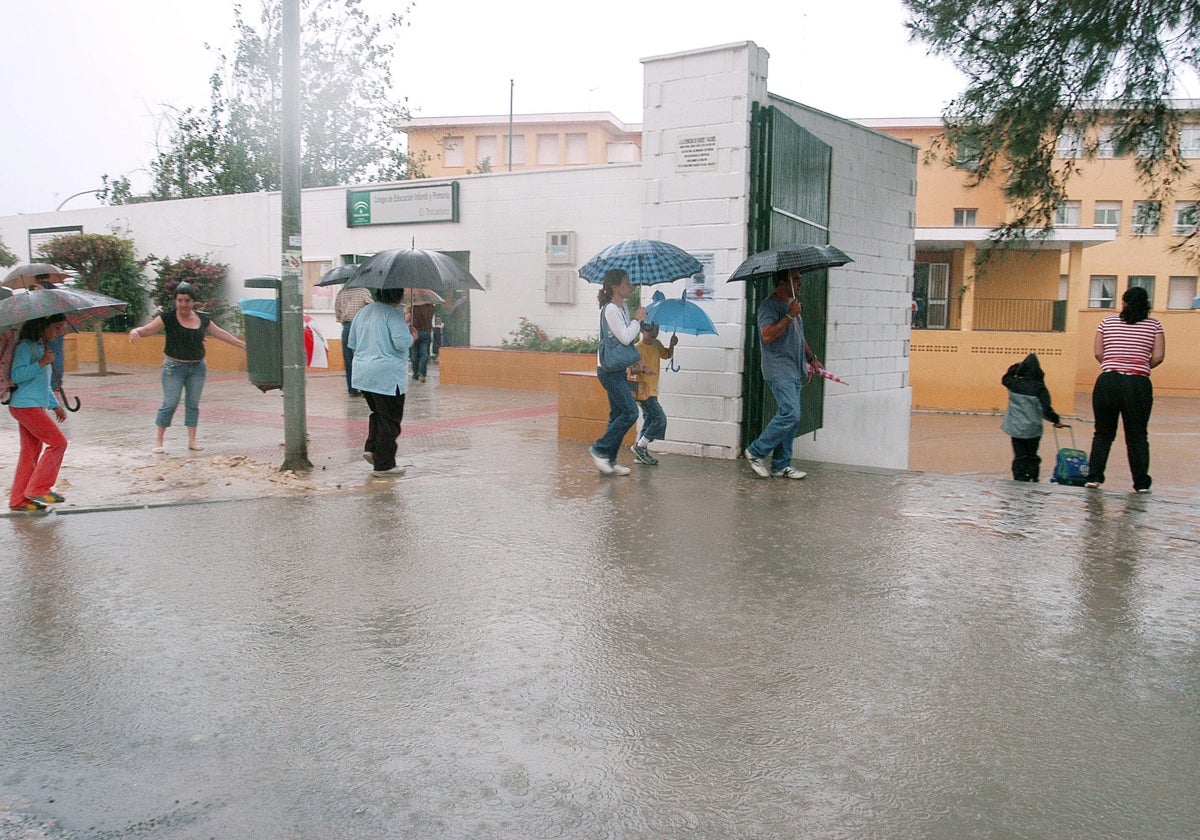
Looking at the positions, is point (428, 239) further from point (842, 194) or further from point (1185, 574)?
point (1185, 574)

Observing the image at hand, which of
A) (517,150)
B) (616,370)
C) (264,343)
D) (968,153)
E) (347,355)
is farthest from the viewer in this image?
(517,150)

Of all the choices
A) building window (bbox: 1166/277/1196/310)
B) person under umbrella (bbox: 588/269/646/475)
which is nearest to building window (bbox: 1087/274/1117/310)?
building window (bbox: 1166/277/1196/310)

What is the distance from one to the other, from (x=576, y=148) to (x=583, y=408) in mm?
46703

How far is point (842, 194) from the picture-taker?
10.9m

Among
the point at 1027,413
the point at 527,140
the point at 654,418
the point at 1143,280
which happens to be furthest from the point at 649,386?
the point at 527,140

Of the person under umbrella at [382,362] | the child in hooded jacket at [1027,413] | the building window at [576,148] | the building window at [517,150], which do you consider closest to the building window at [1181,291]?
the child in hooded jacket at [1027,413]

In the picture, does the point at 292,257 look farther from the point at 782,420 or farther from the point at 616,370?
the point at 782,420

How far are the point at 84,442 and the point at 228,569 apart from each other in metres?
5.83

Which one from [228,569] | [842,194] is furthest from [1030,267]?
[228,569]

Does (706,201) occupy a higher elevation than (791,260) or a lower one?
higher

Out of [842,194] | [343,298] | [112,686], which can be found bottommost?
[112,686]

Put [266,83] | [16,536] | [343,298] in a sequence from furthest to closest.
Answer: [266,83] → [343,298] → [16,536]

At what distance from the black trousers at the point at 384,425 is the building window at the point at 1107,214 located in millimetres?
32546

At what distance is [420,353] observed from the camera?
16953 millimetres
